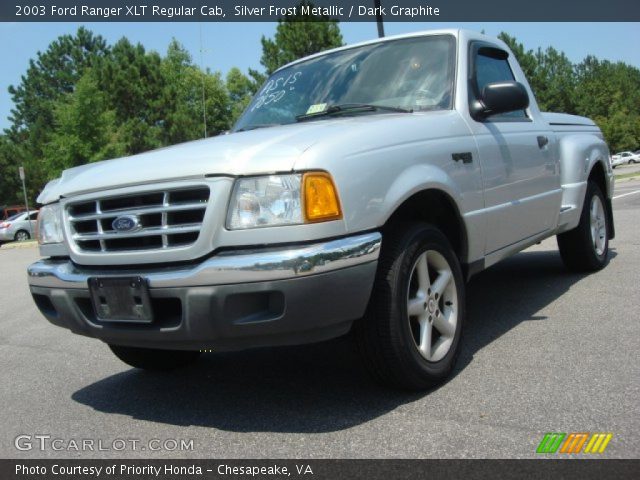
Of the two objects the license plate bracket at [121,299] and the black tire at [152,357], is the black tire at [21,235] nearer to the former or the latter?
the black tire at [152,357]

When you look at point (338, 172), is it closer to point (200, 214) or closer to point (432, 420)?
point (200, 214)

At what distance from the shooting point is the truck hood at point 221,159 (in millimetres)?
2652

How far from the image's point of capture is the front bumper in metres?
2.53

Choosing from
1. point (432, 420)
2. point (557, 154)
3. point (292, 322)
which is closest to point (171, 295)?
point (292, 322)

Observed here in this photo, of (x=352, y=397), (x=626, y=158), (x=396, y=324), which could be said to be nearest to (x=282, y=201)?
(x=396, y=324)

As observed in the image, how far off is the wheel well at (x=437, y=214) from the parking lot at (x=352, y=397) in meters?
0.67

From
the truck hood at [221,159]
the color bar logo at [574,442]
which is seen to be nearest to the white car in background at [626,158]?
the truck hood at [221,159]

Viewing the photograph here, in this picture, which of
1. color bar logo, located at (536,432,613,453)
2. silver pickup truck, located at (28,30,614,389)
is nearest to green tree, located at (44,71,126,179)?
silver pickup truck, located at (28,30,614,389)

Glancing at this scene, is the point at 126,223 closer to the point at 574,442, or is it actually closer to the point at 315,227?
the point at 315,227

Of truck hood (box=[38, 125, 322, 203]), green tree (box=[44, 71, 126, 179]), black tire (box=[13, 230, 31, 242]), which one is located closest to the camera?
truck hood (box=[38, 125, 322, 203])

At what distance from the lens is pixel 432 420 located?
9.05 ft

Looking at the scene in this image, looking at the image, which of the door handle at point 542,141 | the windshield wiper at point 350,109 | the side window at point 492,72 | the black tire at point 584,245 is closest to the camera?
the windshield wiper at point 350,109

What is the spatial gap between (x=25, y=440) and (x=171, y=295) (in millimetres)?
1103

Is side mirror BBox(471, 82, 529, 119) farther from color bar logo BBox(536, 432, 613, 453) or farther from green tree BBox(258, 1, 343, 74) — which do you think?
green tree BBox(258, 1, 343, 74)
